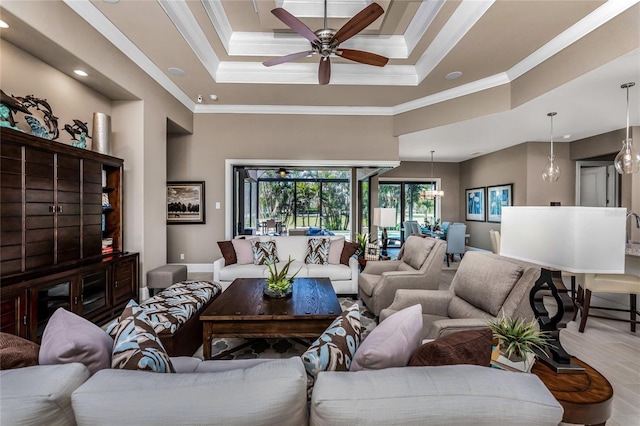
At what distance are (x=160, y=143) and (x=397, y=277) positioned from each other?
387cm

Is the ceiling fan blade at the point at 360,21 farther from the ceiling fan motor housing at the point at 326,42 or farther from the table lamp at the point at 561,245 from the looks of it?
the table lamp at the point at 561,245

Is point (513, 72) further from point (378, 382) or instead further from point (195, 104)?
point (195, 104)

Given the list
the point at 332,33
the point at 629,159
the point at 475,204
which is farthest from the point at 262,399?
the point at 475,204

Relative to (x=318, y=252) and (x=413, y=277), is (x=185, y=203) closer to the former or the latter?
(x=318, y=252)

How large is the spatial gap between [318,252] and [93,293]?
265cm

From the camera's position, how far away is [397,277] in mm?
2992

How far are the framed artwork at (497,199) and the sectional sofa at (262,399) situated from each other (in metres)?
6.71

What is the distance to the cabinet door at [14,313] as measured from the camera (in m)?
2.11

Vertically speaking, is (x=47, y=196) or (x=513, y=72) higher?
(x=513, y=72)

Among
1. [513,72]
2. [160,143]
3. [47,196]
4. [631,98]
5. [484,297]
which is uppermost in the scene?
[513,72]

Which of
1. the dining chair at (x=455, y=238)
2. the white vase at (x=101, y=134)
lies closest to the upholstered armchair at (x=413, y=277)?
the white vase at (x=101, y=134)

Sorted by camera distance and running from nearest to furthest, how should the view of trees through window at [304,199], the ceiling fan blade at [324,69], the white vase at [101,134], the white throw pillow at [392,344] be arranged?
the white throw pillow at [392,344], the ceiling fan blade at [324,69], the white vase at [101,134], the view of trees through window at [304,199]

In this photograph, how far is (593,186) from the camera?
5.96m

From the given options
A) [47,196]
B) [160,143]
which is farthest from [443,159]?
[47,196]
